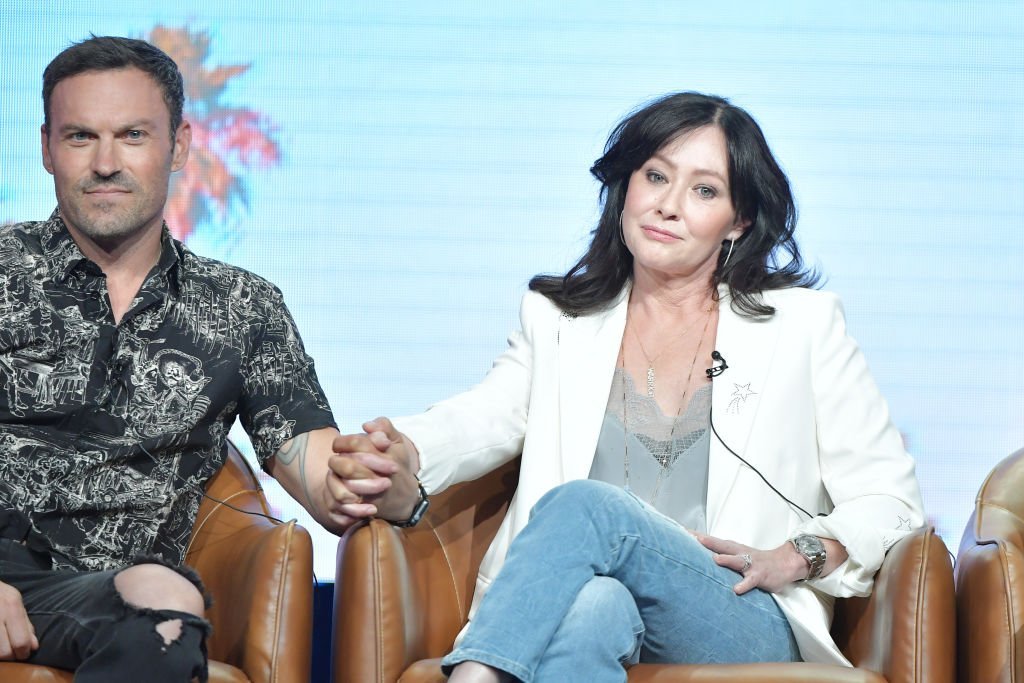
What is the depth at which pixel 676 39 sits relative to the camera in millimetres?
3248

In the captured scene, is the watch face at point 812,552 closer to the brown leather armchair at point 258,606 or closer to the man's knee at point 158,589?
the brown leather armchair at point 258,606

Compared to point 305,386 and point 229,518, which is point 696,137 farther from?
point 229,518

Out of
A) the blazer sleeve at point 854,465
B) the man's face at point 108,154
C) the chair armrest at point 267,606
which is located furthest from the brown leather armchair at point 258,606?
the blazer sleeve at point 854,465

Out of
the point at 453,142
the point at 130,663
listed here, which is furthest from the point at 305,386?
the point at 453,142

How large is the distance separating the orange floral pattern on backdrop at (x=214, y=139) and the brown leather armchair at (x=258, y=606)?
1.07 meters

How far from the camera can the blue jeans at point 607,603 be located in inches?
76.2

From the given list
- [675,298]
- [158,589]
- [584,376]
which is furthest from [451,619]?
[675,298]

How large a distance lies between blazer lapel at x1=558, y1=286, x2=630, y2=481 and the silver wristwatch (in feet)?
1.23

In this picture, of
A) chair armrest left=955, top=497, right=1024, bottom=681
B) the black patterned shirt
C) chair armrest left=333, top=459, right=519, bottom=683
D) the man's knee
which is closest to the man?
the black patterned shirt

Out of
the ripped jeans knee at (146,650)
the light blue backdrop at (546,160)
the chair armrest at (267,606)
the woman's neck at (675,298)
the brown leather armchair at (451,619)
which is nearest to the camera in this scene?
the ripped jeans knee at (146,650)

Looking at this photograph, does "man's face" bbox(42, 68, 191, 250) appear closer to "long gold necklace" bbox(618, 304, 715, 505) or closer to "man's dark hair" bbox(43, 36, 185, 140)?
"man's dark hair" bbox(43, 36, 185, 140)

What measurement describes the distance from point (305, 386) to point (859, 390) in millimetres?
949

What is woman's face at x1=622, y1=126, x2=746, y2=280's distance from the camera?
8.11ft

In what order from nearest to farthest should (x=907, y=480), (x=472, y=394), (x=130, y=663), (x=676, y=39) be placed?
1. (x=130, y=663)
2. (x=907, y=480)
3. (x=472, y=394)
4. (x=676, y=39)
